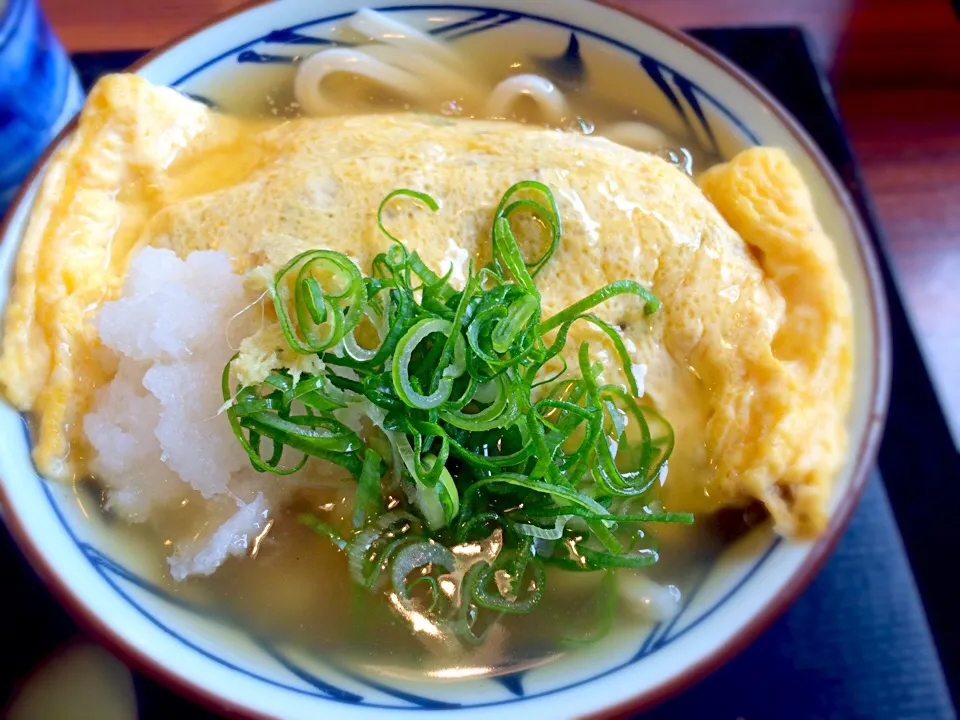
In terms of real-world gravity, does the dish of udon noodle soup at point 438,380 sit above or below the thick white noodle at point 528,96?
below

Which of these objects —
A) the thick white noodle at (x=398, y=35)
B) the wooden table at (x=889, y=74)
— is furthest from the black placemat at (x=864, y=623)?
the thick white noodle at (x=398, y=35)

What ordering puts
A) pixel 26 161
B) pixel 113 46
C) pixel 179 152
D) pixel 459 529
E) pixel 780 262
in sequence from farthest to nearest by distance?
1. pixel 113 46
2. pixel 26 161
3. pixel 179 152
4. pixel 780 262
5. pixel 459 529

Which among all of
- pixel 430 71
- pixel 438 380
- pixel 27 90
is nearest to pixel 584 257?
pixel 438 380

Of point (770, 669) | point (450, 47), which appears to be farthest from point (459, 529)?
point (450, 47)

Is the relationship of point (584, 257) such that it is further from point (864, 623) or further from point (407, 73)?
point (864, 623)

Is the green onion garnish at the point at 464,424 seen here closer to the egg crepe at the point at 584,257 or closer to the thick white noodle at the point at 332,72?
the egg crepe at the point at 584,257

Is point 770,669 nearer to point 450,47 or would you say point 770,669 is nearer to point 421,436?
point 421,436
